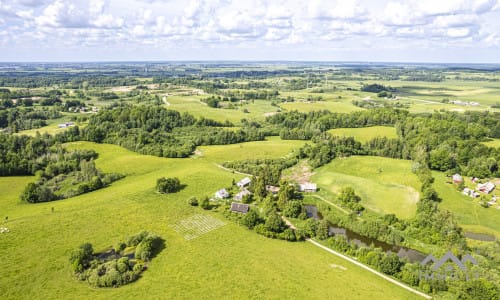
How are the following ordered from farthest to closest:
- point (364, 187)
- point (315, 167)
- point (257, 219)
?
point (315, 167) → point (364, 187) → point (257, 219)

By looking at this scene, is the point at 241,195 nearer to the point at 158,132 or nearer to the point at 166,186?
the point at 166,186

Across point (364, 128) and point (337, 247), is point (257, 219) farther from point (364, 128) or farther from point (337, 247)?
point (364, 128)

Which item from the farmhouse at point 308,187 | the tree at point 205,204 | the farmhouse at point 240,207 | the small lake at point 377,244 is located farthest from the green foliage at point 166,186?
the small lake at point 377,244

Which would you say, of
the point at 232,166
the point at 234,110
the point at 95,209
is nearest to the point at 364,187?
the point at 232,166

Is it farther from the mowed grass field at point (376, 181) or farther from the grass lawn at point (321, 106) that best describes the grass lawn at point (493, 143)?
the grass lawn at point (321, 106)

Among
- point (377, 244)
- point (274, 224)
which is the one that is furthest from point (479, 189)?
point (274, 224)

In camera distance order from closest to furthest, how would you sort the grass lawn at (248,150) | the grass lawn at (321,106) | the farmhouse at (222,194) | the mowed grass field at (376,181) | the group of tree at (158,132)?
1. the mowed grass field at (376,181)
2. the farmhouse at (222,194)
3. the grass lawn at (248,150)
4. the group of tree at (158,132)
5. the grass lawn at (321,106)
